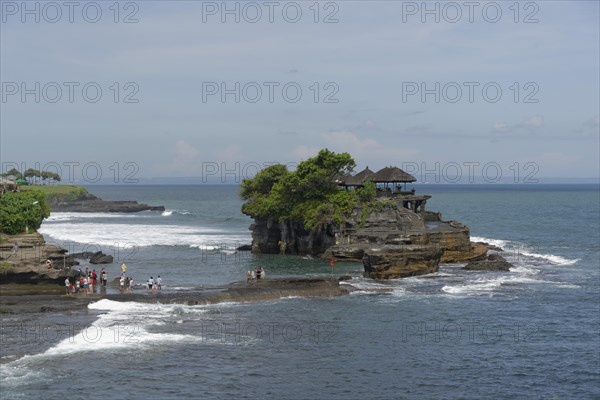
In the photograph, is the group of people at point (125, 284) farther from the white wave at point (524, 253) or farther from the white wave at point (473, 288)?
the white wave at point (524, 253)

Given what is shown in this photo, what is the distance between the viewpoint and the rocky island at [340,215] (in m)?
78.8

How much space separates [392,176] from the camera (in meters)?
88.9

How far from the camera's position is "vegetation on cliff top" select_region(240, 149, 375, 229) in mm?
84562

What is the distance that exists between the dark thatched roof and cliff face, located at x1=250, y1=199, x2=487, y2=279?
3.47 m

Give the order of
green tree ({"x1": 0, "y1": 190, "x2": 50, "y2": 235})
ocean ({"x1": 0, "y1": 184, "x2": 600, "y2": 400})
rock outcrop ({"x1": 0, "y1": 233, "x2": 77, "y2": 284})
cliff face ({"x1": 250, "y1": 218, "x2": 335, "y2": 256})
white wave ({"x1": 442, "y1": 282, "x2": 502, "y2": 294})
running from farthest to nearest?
cliff face ({"x1": 250, "y1": 218, "x2": 335, "y2": 256})
green tree ({"x1": 0, "y1": 190, "x2": 50, "y2": 235})
white wave ({"x1": 442, "y1": 282, "x2": 502, "y2": 294})
rock outcrop ({"x1": 0, "y1": 233, "x2": 77, "y2": 284})
ocean ({"x1": 0, "y1": 184, "x2": 600, "y2": 400})

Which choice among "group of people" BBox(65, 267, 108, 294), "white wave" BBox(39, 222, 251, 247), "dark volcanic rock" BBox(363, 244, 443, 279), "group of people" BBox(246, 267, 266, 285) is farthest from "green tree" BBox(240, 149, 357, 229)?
"group of people" BBox(65, 267, 108, 294)

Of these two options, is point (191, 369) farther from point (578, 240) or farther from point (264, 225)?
point (578, 240)

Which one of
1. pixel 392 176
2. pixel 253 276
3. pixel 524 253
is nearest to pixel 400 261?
pixel 253 276

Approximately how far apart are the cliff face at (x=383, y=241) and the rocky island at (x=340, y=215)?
3.8 inches

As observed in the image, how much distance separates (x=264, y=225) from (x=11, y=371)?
5626 centimetres

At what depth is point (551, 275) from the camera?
2785 inches

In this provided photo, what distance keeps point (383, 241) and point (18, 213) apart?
112 feet

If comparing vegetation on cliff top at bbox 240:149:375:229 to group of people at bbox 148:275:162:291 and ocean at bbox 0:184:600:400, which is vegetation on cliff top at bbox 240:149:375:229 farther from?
group of people at bbox 148:275:162:291

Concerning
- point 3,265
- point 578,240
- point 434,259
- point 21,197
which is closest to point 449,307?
point 434,259
